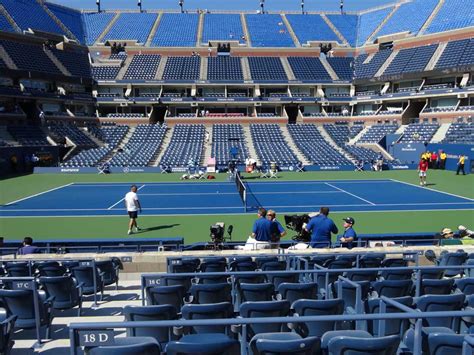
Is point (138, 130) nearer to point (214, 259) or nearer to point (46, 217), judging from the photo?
point (46, 217)

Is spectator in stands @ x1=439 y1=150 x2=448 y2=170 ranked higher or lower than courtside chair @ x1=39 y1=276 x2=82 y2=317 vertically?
higher

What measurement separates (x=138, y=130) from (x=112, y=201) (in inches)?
1184

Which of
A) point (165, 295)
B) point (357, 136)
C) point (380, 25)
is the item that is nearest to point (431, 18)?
point (380, 25)

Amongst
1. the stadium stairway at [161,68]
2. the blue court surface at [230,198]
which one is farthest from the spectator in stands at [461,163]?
the stadium stairway at [161,68]

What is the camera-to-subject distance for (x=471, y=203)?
914 inches

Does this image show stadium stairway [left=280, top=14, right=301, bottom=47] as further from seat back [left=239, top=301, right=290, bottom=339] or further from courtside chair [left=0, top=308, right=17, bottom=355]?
courtside chair [left=0, top=308, right=17, bottom=355]

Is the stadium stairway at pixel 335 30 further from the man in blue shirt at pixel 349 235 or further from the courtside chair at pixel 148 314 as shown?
the courtside chair at pixel 148 314

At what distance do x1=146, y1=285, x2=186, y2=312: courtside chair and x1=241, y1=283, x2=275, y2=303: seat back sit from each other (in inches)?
35.9

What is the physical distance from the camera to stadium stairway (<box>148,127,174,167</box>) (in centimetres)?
4442

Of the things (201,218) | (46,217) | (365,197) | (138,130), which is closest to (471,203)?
(365,197)

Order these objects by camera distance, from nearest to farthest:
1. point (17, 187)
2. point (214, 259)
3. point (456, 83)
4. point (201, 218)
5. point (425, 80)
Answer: point (214, 259) < point (201, 218) < point (17, 187) < point (456, 83) < point (425, 80)

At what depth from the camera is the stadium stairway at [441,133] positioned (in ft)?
145

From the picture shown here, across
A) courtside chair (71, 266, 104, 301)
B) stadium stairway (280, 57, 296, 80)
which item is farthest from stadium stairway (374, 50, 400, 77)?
courtside chair (71, 266, 104, 301)

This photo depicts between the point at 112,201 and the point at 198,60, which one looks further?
the point at 198,60
